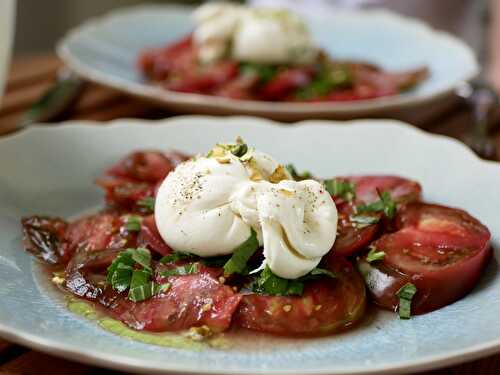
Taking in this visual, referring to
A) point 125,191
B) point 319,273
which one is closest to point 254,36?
point 125,191

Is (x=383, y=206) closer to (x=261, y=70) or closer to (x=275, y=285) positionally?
(x=275, y=285)

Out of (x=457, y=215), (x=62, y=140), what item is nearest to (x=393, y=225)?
(x=457, y=215)

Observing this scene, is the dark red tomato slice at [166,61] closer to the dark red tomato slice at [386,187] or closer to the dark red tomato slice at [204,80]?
the dark red tomato slice at [204,80]

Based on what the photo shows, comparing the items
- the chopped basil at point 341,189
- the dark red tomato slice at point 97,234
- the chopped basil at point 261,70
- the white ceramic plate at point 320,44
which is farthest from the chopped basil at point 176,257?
the chopped basil at point 261,70

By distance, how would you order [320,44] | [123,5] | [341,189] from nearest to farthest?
[341,189] → [320,44] → [123,5]

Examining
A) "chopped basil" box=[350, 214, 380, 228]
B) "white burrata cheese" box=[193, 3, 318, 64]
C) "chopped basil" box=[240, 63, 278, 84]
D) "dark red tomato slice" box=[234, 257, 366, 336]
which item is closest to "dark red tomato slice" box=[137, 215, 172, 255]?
"dark red tomato slice" box=[234, 257, 366, 336]

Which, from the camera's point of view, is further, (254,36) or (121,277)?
(254,36)

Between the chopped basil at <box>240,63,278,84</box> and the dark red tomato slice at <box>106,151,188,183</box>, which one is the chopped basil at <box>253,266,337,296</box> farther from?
the chopped basil at <box>240,63,278,84</box>
